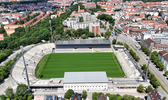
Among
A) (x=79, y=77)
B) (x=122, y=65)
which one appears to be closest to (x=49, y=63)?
(x=79, y=77)

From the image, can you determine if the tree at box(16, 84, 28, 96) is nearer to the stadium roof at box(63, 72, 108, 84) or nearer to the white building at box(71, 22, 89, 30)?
the stadium roof at box(63, 72, 108, 84)

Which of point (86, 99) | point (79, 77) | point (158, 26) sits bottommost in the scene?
point (86, 99)

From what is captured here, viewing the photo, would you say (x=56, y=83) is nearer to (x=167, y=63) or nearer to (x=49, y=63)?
(x=49, y=63)

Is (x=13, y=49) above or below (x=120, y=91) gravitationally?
above

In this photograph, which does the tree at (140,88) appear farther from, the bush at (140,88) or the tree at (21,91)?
the tree at (21,91)

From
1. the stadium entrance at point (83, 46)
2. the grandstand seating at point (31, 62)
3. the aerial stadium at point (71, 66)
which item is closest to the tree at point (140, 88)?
the aerial stadium at point (71, 66)

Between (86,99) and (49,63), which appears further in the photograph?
(49,63)

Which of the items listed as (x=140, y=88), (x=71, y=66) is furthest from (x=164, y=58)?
(x=71, y=66)
